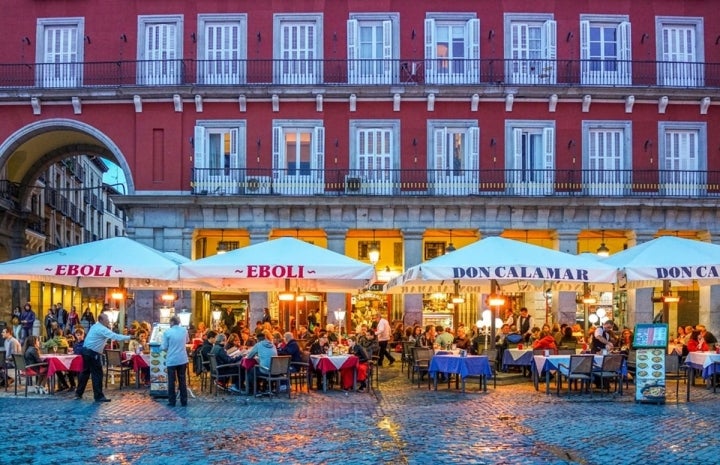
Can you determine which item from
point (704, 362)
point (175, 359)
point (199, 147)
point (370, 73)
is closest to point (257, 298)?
point (199, 147)

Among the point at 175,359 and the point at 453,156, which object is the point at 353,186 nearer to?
the point at 453,156

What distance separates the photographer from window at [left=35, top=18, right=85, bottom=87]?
3161 cm

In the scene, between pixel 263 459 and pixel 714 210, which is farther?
pixel 714 210

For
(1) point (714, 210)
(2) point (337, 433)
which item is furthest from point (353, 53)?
(2) point (337, 433)

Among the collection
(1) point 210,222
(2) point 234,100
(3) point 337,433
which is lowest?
(3) point 337,433

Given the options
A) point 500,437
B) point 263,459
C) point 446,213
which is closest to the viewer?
point 263,459

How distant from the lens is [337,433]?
13688 mm

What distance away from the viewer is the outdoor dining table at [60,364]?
1859 centimetres

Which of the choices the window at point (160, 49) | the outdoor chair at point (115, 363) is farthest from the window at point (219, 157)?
the outdoor chair at point (115, 363)

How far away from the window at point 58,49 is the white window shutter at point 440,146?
11.7m

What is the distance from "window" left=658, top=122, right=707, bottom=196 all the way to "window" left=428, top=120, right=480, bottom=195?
6.08 m

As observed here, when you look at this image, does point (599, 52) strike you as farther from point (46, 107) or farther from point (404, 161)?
point (46, 107)

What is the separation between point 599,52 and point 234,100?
1198 centimetres

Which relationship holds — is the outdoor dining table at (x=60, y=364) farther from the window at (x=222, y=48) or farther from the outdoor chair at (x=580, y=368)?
the window at (x=222, y=48)
